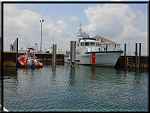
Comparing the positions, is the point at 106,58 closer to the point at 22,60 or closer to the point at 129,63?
the point at 129,63

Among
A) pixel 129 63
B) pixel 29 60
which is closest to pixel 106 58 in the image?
pixel 129 63

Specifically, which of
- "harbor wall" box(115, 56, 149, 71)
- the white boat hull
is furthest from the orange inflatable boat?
"harbor wall" box(115, 56, 149, 71)

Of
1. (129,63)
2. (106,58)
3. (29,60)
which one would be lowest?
(129,63)

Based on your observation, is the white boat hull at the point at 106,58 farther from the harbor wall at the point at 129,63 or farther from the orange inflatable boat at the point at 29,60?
the orange inflatable boat at the point at 29,60

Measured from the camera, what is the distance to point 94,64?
33500 millimetres

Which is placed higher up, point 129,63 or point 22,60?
point 22,60

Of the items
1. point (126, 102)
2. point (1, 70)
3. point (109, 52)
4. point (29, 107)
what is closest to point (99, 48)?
point (109, 52)

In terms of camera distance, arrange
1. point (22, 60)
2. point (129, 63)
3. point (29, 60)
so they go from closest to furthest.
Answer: point (22, 60), point (29, 60), point (129, 63)

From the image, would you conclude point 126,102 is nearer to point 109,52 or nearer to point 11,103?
point 11,103

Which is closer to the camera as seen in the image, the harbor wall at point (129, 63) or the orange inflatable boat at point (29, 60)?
the orange inflatable boat at point (29, 60)

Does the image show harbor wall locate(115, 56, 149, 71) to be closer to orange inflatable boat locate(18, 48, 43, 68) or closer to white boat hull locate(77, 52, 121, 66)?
white boat hull locate(77, 52, 121, 66)

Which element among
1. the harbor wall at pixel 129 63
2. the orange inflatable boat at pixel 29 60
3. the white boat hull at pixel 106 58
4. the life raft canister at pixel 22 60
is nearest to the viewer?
the orange inflatable boat at pixel 29 60

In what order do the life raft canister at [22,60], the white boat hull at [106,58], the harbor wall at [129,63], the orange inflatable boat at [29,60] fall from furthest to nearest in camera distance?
the harbor wall at [129,63] → the white boat hull at [106,58] → the life raft canister at [22,60] → the orange inflatable boat at [29,60]

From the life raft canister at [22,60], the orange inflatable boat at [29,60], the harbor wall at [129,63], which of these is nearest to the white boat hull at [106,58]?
the harbor wall at [129,63]
